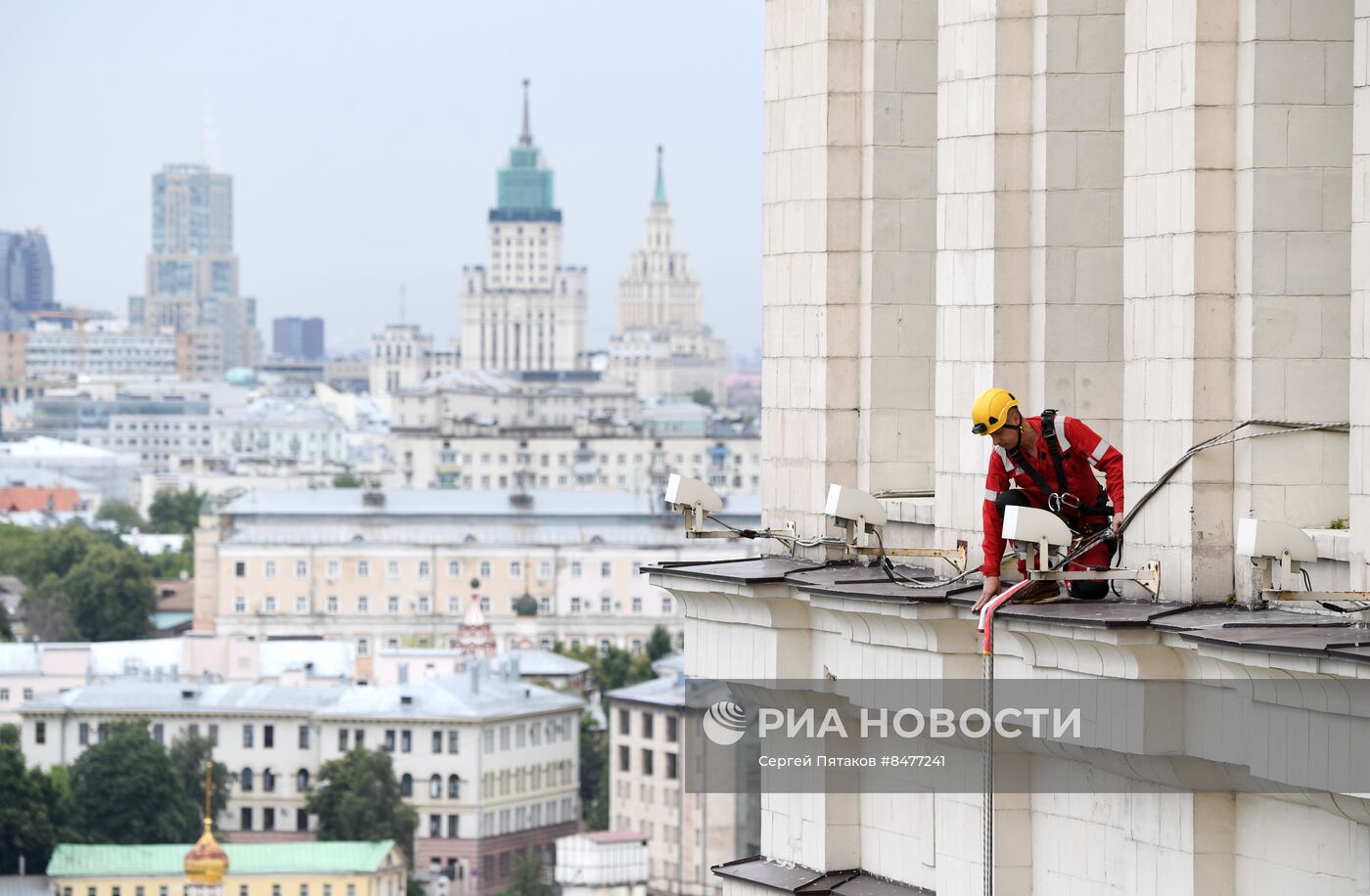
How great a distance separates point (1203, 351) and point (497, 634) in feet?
383

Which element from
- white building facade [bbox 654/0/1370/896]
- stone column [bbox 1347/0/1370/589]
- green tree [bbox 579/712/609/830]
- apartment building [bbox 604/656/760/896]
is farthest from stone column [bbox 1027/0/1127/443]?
green tree [bbox 579/712/609/830]

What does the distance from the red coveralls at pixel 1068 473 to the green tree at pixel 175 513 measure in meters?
177

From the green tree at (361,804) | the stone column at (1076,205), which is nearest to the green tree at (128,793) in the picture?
the green tree at (361,804)

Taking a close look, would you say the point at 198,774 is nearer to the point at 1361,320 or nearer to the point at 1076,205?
the point at 1076,205

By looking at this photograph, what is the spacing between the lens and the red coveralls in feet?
39.3

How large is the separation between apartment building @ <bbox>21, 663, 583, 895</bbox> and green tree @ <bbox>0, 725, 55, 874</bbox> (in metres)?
9.69

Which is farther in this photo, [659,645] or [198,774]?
[659,645]

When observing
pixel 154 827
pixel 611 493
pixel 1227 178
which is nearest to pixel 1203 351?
pixel 1227 178

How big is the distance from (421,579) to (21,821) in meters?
43.3

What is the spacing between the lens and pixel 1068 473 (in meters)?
12.0

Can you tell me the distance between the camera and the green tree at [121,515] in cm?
19062

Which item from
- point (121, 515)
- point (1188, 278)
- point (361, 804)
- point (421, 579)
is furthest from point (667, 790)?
point (121, 515)

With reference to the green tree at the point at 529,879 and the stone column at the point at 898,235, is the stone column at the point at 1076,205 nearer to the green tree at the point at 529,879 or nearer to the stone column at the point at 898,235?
→ the stone column at the point at 898,235

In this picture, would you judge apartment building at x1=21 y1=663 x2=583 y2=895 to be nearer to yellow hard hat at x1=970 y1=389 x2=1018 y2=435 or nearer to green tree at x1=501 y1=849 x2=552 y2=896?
green tree at x1=501 y1=849 x2=552 y2=896
